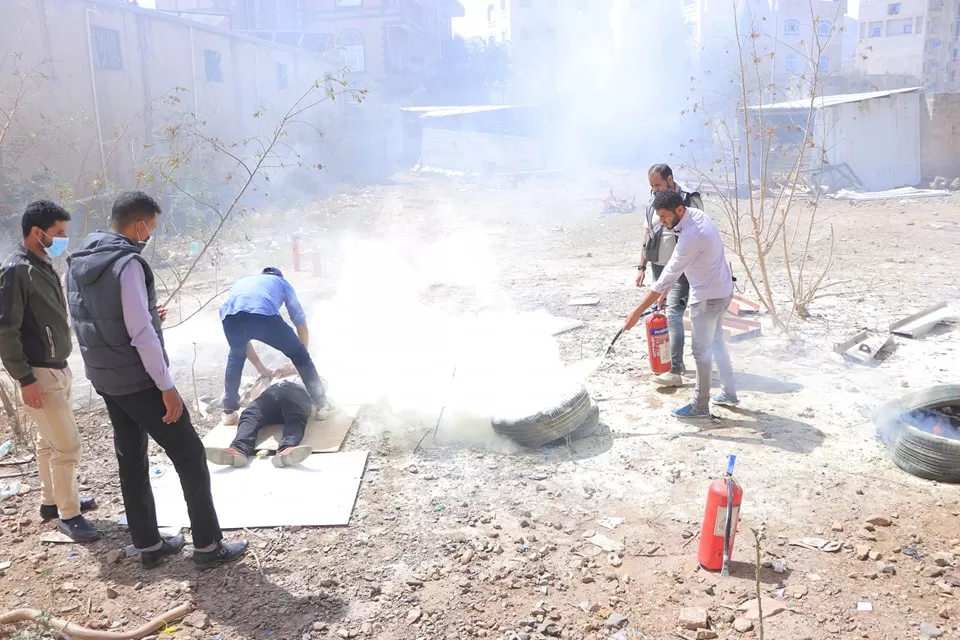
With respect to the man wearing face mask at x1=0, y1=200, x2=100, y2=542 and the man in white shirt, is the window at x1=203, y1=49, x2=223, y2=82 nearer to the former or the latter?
the man wearing face mask at x1=0, y1=200, x2=100, y2=542

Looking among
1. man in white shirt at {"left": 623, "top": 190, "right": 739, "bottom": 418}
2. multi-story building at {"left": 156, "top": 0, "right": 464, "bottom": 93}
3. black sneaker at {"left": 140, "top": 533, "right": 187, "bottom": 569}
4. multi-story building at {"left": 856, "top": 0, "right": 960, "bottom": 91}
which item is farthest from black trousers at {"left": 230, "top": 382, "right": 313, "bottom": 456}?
multi-story building at {"left": 856, "top": 0, "right": 960, "bottom": 91}

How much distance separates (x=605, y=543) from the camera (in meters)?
3.63

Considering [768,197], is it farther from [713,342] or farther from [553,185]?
[713,342]

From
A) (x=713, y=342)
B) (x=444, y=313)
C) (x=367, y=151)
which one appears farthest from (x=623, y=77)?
(x=713, y=342)

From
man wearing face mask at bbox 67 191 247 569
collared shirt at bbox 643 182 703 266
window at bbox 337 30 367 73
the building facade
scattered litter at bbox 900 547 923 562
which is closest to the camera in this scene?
man wearing face mask at bbox 67 191 247 569

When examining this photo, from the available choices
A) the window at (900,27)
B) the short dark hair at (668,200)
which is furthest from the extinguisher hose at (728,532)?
the window at (900,27)

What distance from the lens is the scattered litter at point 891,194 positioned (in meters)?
18.8

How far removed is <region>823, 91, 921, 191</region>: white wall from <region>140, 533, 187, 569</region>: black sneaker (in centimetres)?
2249

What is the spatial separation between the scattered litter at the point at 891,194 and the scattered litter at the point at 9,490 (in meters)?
20.2

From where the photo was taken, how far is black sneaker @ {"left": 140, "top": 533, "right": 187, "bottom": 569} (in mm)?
3534

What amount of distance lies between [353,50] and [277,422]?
33.5m

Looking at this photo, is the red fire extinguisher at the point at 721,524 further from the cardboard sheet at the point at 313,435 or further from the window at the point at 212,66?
the window at the point at 212,66

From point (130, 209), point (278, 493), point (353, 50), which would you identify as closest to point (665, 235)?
point (278, 493)

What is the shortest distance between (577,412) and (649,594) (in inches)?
64.7
